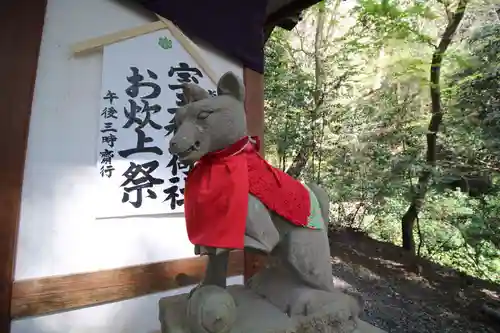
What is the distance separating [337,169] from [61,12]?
11.5 ft

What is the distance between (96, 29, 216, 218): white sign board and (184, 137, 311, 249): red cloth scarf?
749mm

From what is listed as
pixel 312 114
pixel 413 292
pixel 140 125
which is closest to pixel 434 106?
pixel 312 114

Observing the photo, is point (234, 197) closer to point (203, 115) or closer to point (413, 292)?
point (203, 115)

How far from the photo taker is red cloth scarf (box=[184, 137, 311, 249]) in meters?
0.89

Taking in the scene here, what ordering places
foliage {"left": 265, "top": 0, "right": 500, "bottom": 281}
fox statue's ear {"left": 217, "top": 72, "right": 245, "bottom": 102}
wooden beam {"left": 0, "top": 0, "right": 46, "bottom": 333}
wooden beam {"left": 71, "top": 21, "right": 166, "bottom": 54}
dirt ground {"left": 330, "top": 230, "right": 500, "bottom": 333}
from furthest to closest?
foliage {"left": 265, "top": 0, "right": 500, "bottom": 281} → dirt ground {"left": 330, "top": 230, "right": 500, "bottom": 333} → wooden beam {"left": 71, "top": 21, "right": 166, "bottom": 54} → wooden beam {"left": 0, "top": 0, "right": 46, "bottom": 333} → fox statue's ear {"left": 217, "top": 72, "right": 245, "bottom": 102}

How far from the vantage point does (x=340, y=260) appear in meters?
3.87

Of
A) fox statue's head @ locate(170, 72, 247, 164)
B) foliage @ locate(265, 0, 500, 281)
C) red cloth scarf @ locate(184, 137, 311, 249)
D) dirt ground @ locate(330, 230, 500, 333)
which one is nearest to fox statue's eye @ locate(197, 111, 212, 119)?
fox statue's head @ locate(170, 72, 247, 164)

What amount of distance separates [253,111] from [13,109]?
1.23 meters

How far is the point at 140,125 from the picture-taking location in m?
1.68

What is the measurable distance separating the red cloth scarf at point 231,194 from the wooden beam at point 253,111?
1.03 metres

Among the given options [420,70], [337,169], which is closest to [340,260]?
[337,169]

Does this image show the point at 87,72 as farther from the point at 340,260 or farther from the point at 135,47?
the point at 340,260

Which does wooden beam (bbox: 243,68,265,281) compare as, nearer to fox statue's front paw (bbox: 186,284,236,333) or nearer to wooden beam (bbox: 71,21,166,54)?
wooden beam (bbox: 71,21,166,54)

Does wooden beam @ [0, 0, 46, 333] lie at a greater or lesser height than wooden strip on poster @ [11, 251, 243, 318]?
greater
